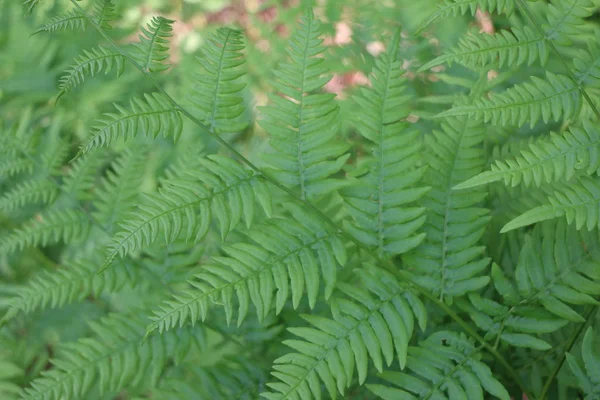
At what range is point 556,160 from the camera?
115cm

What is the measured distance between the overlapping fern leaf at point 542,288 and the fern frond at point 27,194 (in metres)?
1.38

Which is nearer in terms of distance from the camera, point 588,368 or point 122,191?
point 588,368

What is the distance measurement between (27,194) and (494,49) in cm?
149

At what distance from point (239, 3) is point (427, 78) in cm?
239

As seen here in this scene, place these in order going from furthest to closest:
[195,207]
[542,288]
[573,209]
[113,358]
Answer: [113,358], [542,288], [195,207], [573,209]

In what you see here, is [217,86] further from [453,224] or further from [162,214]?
[453,224]

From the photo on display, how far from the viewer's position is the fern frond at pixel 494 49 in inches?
47.4

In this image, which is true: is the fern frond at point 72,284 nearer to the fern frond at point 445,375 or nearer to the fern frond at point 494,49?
the fern frond at point 445,375

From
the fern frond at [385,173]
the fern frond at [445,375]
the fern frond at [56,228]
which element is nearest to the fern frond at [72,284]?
the fern frond at [56,228]

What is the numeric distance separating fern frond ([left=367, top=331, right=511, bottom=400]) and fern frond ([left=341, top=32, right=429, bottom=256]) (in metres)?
0.28

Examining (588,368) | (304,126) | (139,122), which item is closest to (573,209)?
(588,368)

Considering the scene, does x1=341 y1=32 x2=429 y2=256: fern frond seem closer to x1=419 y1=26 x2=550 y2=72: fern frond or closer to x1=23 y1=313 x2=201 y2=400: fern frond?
x1=419 y1=26 x2=550 y2=72: fern frond

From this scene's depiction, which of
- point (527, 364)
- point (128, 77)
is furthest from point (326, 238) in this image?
point (128, 77)

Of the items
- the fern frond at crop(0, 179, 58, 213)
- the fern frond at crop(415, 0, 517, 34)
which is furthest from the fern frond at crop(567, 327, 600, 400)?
the fern frond at crop(0, 179, 58, 213)
